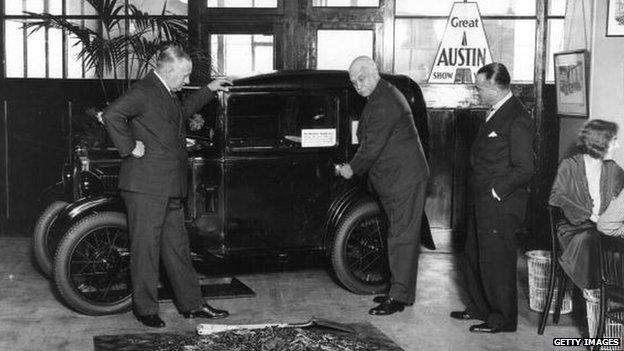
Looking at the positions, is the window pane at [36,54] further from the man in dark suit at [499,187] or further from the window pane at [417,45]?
the man in dark suit at [499,187]

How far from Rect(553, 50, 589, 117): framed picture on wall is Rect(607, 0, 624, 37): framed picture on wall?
299 mm

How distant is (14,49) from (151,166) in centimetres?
420

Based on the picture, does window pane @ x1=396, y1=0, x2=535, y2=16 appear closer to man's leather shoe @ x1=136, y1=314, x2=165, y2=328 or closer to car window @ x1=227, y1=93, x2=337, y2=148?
car window @ x1=227, y1=93, x2=337, y2=148

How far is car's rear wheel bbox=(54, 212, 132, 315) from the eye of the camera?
627cm

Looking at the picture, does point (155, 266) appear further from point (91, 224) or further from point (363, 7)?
point (363, 7)

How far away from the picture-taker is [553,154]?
916 centimetres

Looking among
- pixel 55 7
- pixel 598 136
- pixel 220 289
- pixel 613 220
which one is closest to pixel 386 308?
pixel 220 289

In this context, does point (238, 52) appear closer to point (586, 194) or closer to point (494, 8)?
point (494, 8)

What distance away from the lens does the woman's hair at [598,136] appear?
5832 millimetres

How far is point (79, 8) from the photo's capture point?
9328 millimetres

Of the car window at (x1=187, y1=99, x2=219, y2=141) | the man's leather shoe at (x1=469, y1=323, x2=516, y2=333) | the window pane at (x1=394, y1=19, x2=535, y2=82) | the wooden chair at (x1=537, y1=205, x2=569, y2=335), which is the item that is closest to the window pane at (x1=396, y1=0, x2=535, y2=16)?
the window pane at (x1=394, y1=19, x2=535, y2=82)

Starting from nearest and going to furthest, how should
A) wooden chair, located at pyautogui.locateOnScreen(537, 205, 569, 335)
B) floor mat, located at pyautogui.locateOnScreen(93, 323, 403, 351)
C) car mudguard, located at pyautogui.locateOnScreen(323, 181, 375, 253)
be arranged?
floor mat, located at pyautogui.locateOnScreen(93, 323, 403, 351) < wooden chair, located at pyautogui.locateOnScreen(537, 205, 569, 335) < car mudguard, located at pyautogui.locateOnScreen(323, 181, 375, 253)

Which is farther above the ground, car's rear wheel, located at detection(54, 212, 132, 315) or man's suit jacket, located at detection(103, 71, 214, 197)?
man's suit jacket, located at detection(103, 71, 214, 197)

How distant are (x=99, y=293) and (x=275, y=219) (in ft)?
4.77
